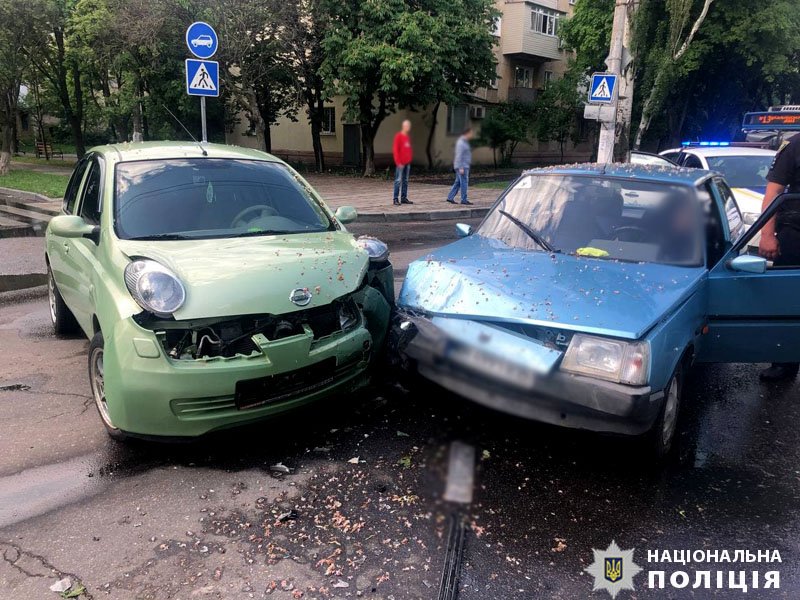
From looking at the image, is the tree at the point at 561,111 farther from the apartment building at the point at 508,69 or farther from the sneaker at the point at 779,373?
the sneaker at the point at 779,373

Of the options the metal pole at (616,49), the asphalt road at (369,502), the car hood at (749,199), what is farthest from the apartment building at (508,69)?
the asphalt road at (369,502)

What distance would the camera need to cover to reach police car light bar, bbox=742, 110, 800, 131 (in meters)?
13.2

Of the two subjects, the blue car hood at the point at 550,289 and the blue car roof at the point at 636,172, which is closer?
the blue car hood at the point at 550,289

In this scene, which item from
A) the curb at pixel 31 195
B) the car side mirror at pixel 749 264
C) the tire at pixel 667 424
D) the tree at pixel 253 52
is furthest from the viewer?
the tree at pixel 253 52

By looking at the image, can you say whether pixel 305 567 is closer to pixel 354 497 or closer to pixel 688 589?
pixel 354 497

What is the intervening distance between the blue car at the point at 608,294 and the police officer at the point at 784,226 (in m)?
0.21

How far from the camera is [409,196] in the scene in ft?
57.4

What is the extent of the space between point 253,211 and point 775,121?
43.9 feet

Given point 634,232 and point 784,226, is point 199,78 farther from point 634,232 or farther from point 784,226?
point 784,226

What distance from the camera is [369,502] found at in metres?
3.13

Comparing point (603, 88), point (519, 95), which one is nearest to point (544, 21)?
point (519, 95)

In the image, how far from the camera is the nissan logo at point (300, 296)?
3441 mm

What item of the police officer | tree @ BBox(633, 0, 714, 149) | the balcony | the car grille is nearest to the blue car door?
the police officer

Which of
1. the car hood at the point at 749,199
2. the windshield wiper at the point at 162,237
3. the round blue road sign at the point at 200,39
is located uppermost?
the round blue road sign at the point at 200,39
